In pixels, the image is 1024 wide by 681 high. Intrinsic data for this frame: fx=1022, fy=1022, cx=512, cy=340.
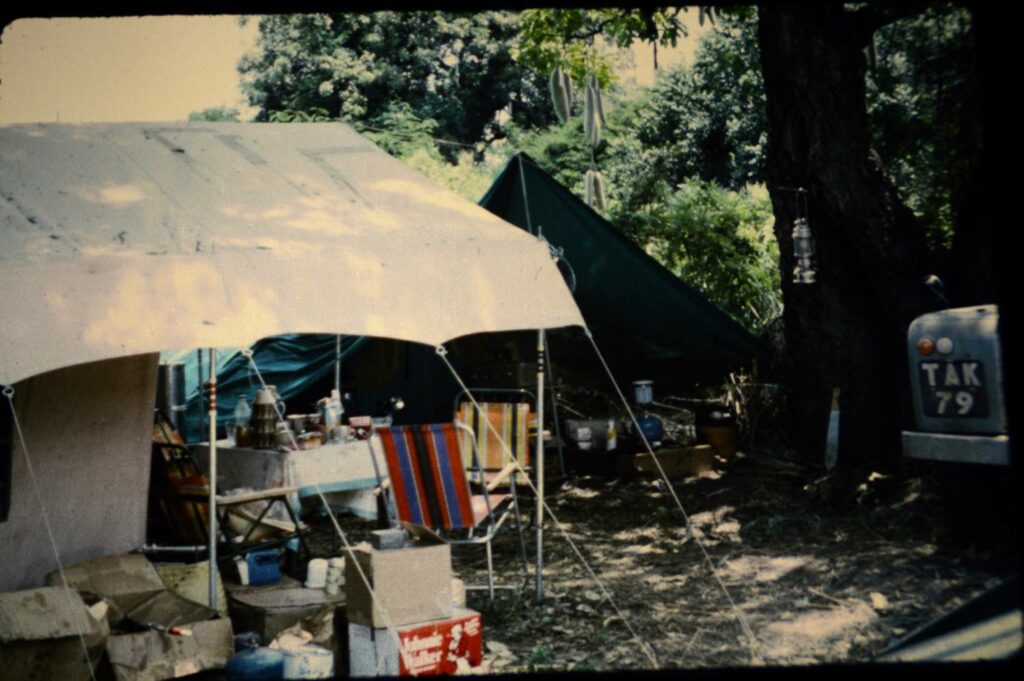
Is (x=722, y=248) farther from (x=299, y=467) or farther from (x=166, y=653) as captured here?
(x=166, y=653)

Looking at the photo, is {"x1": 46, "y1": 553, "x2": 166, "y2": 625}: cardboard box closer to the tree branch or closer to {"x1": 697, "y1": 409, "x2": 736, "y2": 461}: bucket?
{"x1": 697, "y1": 409, "x2": 736, "y2": 461}: bucket

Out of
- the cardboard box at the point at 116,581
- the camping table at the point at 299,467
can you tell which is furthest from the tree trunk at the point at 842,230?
the cardboard box at the point at 116,581

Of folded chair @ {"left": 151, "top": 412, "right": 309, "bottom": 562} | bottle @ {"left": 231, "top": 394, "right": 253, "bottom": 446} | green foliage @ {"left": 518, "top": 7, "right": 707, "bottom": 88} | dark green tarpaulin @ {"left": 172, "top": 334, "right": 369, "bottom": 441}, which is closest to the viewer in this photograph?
folded chair @ {"left": 151, "top": 412, "right": 309, "bottom": 562}

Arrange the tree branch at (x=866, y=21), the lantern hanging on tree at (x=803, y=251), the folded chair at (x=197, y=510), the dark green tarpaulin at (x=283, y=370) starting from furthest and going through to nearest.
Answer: the dark green tarpaulin at (x=283, y=370)
the lantern hanging on tree at (x=803, y=251)
the tree branch at (x=866, y=21)
the folded chair at (x=197, y=510)

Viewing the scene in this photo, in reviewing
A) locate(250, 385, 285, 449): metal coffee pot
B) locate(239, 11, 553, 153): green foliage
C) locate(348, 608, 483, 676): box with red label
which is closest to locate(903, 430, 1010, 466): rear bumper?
locate(348, 608, 483, 676): box with red label

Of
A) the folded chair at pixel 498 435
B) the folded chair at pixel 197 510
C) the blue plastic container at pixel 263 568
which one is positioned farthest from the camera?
the folded chair at pixel 498 435

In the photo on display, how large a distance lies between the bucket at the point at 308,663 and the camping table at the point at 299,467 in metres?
1.77

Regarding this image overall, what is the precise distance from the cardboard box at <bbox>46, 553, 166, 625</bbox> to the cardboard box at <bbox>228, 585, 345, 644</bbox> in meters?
0.33

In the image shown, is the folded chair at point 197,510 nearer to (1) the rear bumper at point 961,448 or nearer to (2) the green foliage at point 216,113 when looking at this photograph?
(1) the rear bumper at point 961,448

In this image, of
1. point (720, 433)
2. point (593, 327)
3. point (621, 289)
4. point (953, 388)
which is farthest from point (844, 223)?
point (953, 388)

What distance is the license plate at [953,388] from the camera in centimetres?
369

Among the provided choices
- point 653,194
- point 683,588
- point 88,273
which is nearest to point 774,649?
point 683,588

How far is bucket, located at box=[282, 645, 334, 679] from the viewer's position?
348 cm

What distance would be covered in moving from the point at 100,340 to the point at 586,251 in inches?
180
